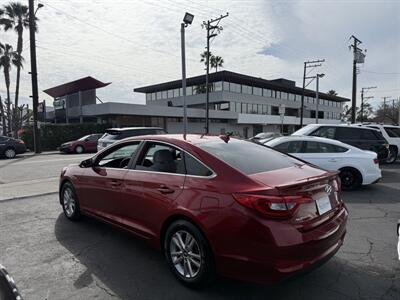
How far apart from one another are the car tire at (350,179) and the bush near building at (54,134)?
83.7 ft

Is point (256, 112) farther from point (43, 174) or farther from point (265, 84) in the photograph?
point (43, 174)

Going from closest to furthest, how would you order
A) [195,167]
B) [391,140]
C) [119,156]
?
[195,167] < [119,156] < [391,140]

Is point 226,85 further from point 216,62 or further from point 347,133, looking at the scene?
point 347,133

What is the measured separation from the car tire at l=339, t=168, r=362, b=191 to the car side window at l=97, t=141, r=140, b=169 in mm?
6096

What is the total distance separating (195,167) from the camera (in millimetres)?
3617

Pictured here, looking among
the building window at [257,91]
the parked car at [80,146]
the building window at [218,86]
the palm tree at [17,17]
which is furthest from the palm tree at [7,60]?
the building window at [257,91]

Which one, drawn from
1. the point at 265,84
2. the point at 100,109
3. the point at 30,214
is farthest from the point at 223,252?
the point at 265,84

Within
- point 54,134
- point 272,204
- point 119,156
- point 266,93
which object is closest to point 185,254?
point 272,204

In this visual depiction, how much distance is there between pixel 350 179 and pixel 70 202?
6.83 meters

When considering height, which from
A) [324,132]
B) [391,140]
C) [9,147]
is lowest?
[9,147]

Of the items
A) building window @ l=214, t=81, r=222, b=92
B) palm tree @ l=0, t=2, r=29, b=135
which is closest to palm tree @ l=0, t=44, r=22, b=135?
palm tree @ l=0, t=2, r=29, b=135

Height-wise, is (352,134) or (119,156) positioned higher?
(352,134)

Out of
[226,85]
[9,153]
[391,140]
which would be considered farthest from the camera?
[226,85]

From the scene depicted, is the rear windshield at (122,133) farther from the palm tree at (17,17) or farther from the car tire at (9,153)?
the palm tree at (17,17)
